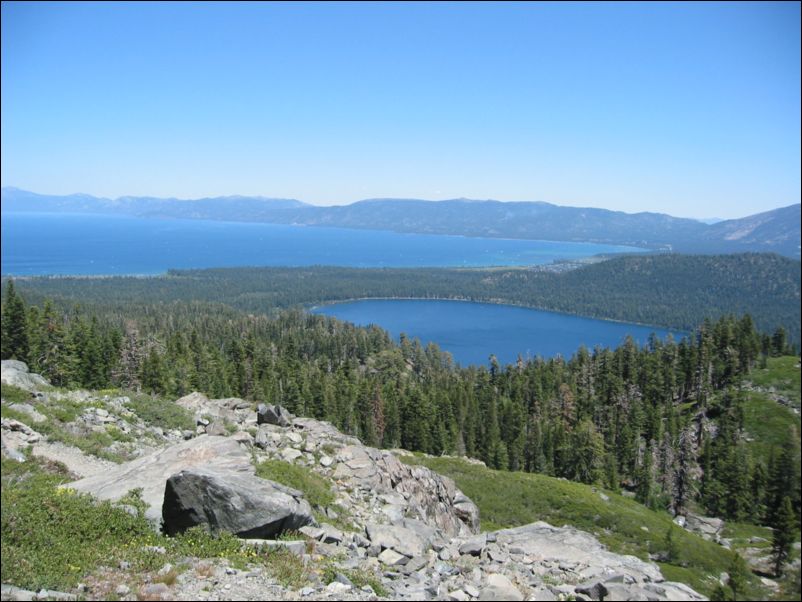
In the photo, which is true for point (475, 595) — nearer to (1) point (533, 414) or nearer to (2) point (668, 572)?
(2) point (668, 572)

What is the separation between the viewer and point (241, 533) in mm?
14266

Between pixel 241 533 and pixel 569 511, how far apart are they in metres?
39.1

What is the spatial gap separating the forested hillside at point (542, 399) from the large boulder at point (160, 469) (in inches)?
1351

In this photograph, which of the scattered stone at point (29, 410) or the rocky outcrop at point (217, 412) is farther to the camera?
the rocky outcrop at point (217, 412)

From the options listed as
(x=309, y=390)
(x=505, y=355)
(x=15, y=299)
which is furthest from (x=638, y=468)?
(x=505, y=355)

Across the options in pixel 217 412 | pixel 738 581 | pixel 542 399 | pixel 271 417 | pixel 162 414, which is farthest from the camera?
pixel 542 399

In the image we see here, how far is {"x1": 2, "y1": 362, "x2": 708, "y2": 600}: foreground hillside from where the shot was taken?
11445 millimetres

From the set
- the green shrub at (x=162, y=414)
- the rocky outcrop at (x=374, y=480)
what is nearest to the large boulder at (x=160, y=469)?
the rocky outcrop at (x=374, y=480)

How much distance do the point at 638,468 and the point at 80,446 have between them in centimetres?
6704

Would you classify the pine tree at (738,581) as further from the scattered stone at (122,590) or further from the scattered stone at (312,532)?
the scattered stone at (122,590)

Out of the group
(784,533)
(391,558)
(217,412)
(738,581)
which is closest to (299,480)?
(391,558)

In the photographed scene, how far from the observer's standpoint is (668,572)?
94.4 ft

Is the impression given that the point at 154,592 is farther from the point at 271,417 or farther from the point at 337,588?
the point at 271,417

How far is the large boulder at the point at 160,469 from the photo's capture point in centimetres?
1622
